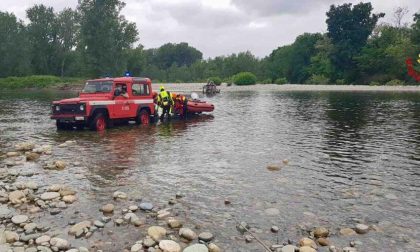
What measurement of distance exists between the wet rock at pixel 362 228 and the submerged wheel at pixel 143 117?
48.3ft

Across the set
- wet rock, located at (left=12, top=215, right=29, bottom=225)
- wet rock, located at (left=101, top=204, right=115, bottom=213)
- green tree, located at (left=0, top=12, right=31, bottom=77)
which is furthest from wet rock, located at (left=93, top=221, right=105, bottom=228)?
green tree, located at (left=0, top=12, right=31, bottom=77)

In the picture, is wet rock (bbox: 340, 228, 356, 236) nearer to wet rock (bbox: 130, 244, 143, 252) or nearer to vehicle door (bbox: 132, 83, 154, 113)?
wet rock (bbox: 130, 244, 143, 252)

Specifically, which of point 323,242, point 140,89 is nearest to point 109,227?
point 323,242

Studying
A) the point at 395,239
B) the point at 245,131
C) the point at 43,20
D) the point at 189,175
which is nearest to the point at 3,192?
the point at 189,175

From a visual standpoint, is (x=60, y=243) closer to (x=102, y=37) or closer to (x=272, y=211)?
(x=272, y=211)

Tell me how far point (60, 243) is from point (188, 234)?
1.99 meters

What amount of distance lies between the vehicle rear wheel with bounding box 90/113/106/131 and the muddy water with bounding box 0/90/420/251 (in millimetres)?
539

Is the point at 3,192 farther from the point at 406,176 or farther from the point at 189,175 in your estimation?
the point at 406,176

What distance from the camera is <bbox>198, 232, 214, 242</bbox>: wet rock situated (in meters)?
6.39

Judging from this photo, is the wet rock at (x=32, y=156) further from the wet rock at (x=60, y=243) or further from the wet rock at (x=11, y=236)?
the wet rock at (x=60, y=243)

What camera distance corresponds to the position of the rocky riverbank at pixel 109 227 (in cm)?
606

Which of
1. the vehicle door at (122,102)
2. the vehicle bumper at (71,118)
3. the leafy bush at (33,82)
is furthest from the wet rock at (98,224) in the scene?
the leafy bush at (33,82)

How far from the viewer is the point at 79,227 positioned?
669 centimetres

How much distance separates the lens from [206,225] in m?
6.99
